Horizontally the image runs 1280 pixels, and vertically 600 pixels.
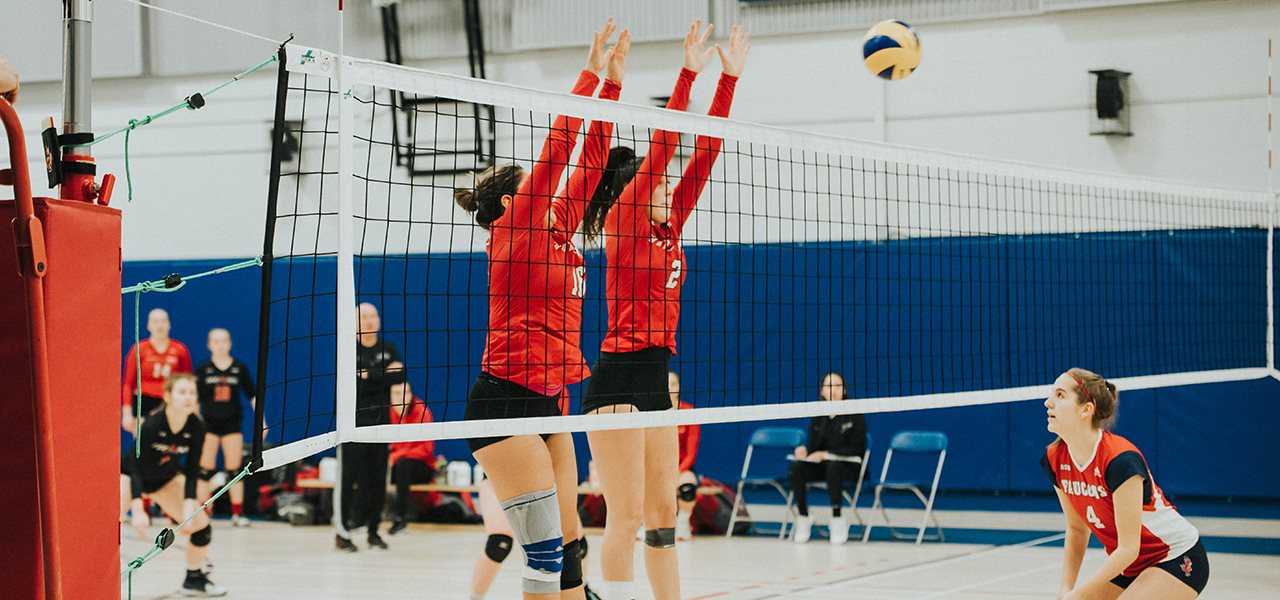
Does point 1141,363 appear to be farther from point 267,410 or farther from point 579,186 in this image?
point 267,410

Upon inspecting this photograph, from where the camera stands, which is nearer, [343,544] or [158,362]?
[343,544]

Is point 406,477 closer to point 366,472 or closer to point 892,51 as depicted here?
point 366,472

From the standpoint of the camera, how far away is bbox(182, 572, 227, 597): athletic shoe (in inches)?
305

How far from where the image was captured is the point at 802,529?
10172 mm

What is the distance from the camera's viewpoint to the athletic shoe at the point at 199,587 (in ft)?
25.4

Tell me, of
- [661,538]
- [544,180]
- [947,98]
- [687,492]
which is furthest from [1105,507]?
[947,98]

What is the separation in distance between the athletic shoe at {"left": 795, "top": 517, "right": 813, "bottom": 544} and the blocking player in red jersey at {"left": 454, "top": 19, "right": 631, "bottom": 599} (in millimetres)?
5736

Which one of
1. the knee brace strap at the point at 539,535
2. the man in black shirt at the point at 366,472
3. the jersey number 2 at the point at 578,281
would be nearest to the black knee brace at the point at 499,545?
the knee brace strap at the point at 539,535

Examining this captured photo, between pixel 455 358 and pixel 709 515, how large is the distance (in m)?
2.99

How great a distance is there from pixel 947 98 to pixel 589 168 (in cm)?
730

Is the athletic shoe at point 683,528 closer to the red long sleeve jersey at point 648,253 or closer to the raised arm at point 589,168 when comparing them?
the red long sleeve jersey at point 648,253

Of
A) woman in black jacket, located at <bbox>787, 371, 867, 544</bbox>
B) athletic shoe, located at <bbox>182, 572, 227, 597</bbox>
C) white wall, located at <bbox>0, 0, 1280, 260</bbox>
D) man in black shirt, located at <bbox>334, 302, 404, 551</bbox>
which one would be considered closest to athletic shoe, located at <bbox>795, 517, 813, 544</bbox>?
woman in black jacket, located at <bbox>787, 371, 867, 544</bbox>

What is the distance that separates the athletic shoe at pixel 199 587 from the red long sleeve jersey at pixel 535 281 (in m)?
4.08

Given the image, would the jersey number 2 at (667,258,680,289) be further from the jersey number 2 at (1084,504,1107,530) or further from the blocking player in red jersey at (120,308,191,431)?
the blocking player in red jersey at (120,308,191,431)
